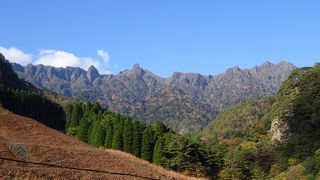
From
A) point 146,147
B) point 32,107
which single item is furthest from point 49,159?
point 32,107

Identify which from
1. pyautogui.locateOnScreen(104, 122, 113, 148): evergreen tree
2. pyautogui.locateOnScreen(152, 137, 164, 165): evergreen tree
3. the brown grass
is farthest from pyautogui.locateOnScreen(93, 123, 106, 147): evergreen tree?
the brown grass

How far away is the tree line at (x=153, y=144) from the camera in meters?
80.8

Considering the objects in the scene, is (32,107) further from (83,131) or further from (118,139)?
(118,139)

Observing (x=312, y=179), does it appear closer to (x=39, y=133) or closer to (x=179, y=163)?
(x=179, y=163)

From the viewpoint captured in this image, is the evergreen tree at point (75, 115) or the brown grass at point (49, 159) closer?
the brown grass at point (49, 159)

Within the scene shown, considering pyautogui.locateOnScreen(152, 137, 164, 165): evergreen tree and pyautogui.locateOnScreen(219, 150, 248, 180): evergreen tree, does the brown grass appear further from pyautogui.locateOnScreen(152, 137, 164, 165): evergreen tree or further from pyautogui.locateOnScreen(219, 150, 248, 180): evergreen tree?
pyautogui.locateOnScreen(219, 150, 248, 180): evergreen tree

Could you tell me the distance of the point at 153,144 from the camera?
86.8 m

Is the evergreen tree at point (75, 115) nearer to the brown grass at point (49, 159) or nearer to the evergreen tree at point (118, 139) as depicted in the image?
the evergreen tree at point (118, 139)

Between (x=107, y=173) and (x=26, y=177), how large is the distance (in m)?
10.9

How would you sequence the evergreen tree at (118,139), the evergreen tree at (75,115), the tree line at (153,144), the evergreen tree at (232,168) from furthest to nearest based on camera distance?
the evergreen tree at (75,115) < the evergreen tree at (232,168) < the evergreen tree at (118,139) < the tree line at (153,144)

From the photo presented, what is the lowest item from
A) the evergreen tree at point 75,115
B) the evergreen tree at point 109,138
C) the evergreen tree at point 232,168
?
the evergreen tree at point 232,168

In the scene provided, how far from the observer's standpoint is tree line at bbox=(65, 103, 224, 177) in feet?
265

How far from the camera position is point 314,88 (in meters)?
158

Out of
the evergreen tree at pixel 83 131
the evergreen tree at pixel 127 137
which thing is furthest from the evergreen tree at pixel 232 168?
the evergreen tree at pixel 83 131
